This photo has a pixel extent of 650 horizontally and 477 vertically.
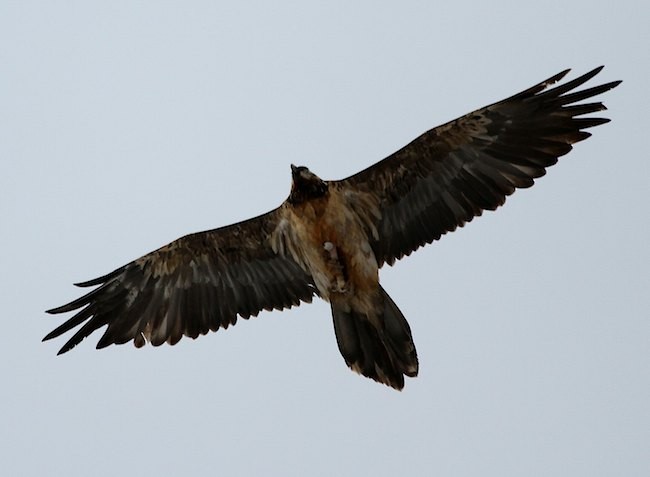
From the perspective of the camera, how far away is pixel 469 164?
12.5m

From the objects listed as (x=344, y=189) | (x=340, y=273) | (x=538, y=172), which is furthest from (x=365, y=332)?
(x=538, y=172)

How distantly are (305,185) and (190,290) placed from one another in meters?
2.19

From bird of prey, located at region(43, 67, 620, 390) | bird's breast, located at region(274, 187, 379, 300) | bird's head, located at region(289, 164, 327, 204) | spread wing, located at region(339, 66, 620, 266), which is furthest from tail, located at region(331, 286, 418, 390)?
bird's head, located at region(289, 164, 327, 204)

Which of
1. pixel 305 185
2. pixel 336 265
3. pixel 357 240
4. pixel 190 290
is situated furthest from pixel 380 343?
pixel 190 290

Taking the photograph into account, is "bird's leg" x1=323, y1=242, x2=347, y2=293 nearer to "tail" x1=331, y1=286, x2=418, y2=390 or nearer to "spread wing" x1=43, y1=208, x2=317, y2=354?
"tail" x1=331, y1=286, x2=418, y2=390

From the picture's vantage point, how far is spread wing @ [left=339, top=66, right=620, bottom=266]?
12.1 metres

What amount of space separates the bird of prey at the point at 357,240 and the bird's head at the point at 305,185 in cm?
1

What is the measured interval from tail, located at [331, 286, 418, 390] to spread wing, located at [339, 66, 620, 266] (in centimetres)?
71

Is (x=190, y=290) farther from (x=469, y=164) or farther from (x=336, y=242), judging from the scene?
(x=469, y=164)

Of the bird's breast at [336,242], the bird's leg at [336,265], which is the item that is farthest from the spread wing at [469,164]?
the bird's leg at [336,265]

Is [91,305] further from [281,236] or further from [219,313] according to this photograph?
[281,236]

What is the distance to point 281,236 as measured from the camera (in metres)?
13.1

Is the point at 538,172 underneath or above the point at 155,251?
underneath

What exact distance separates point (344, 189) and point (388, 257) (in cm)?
95
